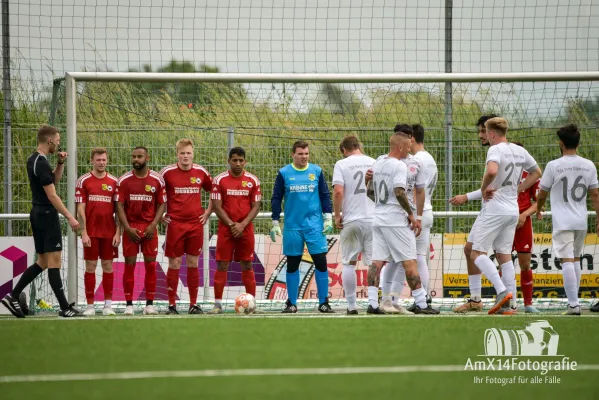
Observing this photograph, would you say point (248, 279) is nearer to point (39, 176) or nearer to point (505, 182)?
point (39, 176)

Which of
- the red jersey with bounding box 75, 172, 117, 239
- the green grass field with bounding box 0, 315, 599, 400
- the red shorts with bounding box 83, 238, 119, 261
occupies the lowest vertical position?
the green grass field with bounding box 0, 315, 599, 400

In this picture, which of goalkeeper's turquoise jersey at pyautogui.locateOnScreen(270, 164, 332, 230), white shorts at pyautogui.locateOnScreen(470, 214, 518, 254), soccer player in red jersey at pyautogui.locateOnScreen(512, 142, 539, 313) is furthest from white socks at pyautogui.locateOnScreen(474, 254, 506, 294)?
goalkeeper's turquoise jersey at pyautogui.locateOnScreen(270, 164, 332, 230)

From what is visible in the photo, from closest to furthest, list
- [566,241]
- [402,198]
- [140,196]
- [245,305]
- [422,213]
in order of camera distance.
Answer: [402,198] → [566,241] → [422,213] → [245,305] → [140,196]

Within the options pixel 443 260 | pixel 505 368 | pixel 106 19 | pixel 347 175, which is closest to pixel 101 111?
pixel 106 19

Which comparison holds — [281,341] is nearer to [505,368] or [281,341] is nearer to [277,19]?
[505,368]

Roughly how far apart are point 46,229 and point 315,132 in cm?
452

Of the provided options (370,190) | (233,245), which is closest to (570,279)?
(370,190)

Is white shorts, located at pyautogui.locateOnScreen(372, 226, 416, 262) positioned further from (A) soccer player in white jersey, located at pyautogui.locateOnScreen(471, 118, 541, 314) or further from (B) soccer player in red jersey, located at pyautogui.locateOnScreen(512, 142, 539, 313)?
(B) soccer player in red jersey, located at pyautogui.locateOnScreen(512, 142, 539, 313)

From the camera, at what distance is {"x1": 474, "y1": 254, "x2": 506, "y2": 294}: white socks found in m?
9.38

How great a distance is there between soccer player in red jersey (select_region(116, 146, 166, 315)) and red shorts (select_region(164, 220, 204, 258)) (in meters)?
0.17

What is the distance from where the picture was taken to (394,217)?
31.3 ft

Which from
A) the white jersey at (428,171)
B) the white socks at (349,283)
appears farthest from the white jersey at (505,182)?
the white socks at (349,283)

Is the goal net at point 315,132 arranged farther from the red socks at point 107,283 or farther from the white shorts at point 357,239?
the white shorts at point 357,239

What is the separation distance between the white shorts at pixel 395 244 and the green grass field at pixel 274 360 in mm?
1292
